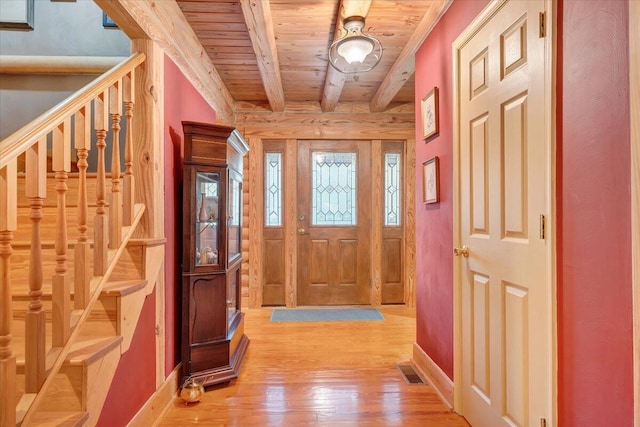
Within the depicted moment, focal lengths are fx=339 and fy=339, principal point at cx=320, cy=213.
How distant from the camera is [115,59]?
2607mm

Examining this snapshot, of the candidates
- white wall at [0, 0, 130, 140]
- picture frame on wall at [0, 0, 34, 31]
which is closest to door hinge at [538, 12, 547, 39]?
white wall at [0, 0, 130, 140]

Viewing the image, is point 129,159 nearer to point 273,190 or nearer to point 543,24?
point 543,24

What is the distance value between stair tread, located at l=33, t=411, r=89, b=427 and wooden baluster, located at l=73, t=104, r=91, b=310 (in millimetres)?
357

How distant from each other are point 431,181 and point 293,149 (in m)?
2.19

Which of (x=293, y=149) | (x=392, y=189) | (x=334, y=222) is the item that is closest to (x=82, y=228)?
(x=293, y=149)

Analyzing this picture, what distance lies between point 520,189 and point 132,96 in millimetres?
1865

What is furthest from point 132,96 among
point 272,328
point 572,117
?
point 272,328

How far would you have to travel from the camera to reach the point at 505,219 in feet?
4.90

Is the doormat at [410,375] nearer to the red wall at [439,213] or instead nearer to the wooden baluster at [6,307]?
the red wall at [439,213]

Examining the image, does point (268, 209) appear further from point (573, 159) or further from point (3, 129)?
point (573, 159)

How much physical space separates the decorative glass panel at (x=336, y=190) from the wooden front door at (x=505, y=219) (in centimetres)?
233

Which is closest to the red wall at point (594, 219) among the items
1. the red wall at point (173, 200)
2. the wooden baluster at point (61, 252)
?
the wooden baluster at point (61, 252)

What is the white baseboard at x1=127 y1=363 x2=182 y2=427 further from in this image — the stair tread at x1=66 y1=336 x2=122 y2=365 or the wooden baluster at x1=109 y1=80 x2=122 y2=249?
the wooden baluster at x1=109 y1=80 x2=122 y2=249

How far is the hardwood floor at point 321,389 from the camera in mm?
1876
